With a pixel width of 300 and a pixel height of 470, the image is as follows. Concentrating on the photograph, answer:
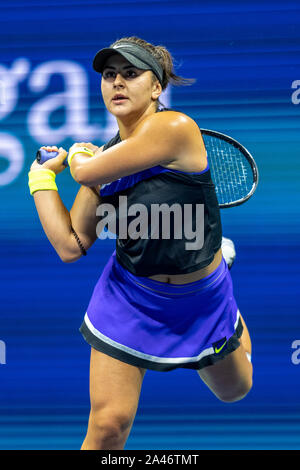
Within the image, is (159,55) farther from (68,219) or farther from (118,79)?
(68,219)

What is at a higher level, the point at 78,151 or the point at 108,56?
the point at 108,56

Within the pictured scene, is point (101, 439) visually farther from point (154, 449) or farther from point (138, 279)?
point (154, 449)

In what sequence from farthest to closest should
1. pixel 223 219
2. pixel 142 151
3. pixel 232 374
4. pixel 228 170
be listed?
pixel 223 219
pixel 228 170
pixel 232 374
pixel 142 151

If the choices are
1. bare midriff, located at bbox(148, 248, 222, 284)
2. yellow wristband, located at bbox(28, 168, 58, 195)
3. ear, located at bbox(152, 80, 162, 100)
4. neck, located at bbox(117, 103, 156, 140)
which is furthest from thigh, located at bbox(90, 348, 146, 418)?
ear, located at bbox(152, 80, 162, 100)

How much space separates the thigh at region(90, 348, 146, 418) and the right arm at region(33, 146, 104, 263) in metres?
0.39

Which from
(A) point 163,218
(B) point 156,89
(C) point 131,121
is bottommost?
(A) point 163,218

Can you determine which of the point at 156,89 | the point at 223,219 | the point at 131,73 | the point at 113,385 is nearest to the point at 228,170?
the point at 223,219

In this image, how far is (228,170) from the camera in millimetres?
3121

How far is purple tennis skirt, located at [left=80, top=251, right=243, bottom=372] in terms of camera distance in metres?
2.65

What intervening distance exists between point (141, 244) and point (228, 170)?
705 millimetres

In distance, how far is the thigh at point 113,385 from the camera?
2623mm

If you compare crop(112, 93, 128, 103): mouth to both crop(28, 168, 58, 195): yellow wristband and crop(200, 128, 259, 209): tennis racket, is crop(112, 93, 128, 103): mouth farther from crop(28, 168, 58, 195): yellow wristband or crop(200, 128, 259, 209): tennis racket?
crop(200, 128, 259, 209): tennis racket

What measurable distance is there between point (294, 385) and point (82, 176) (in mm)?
1682
